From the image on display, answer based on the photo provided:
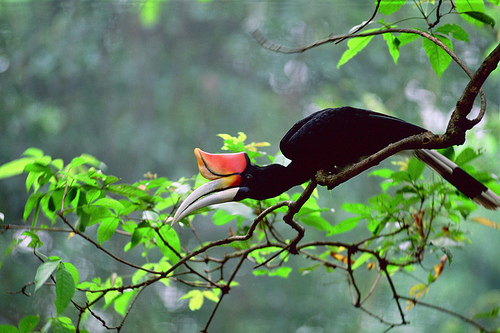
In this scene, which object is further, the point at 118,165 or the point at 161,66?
the point at 161,66

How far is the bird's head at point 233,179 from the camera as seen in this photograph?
1.80 feet

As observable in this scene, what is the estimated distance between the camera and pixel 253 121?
6.61 feet

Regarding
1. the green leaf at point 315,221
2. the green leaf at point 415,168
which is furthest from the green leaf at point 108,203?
the green leaf at point 415,168

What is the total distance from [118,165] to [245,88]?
0.69 m

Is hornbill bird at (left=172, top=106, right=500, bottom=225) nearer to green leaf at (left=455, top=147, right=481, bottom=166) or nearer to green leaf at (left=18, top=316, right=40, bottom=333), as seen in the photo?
green leaf at (left=455, top=147, right=481, bottom=166)

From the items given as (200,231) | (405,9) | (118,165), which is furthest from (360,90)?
(118,165)

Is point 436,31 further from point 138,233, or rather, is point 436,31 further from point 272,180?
point 138,233

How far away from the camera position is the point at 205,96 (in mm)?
2135

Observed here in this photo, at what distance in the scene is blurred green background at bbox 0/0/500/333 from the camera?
1.81 metres

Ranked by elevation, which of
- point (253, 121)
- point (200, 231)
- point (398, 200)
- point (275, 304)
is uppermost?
point (253, 121)

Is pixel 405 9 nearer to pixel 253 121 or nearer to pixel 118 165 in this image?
pixel 253 121

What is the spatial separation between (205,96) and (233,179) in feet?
5.31

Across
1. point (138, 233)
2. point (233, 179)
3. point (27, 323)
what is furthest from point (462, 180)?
point (27, 323)

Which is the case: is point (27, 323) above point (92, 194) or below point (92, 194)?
below
